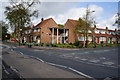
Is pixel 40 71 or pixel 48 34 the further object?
pixel 48 34

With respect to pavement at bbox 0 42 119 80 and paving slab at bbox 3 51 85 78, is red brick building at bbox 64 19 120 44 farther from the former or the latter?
paving slab at bbox 3 51 85 78

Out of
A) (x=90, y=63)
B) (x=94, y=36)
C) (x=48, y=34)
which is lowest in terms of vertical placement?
(x=90, y=63)

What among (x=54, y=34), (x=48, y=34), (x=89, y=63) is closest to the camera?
(x=89, y=63)

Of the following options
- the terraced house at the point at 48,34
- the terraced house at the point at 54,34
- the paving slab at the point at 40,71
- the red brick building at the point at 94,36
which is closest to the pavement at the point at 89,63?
the paving slab at the point at 40,71

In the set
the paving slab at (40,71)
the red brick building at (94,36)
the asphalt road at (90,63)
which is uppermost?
the red brick building at (94,36)

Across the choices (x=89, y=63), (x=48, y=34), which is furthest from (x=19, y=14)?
(x=89, y=63)

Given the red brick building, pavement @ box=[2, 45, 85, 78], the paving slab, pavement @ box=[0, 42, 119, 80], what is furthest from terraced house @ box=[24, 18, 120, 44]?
the paving slab

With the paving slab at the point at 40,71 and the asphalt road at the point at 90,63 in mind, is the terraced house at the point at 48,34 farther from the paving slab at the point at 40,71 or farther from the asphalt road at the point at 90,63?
the paving slab at the point at 40,71

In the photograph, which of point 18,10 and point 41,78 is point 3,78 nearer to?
point 41,78

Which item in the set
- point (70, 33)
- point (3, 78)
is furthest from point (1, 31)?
point (3, 78)

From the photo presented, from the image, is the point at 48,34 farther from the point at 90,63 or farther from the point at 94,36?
the point at 90,63

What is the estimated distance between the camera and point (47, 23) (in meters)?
43.0

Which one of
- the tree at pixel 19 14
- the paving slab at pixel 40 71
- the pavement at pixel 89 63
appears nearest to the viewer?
the paving slab at pixel 40 71

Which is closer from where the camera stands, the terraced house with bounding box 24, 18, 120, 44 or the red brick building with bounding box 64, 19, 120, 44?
the red brick building with bounding box 64, 19, 120, 44
